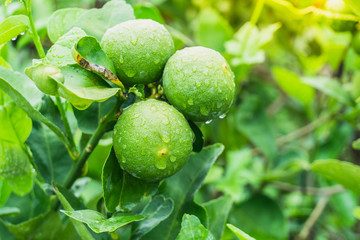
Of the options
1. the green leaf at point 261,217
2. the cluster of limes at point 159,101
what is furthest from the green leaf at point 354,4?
the green leaf at point 261,217

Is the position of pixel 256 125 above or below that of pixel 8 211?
below

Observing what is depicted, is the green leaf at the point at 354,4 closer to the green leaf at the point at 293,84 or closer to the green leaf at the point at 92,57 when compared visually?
the green leaf at the point at 92,57

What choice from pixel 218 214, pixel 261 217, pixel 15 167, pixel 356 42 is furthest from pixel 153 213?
pixel 261 217

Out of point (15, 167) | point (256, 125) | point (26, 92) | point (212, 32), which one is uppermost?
point (26, 92)

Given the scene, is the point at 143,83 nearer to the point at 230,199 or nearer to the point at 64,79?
the point at 64,79

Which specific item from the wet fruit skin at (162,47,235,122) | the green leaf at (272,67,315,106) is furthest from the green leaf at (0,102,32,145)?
the green leaf at (272,67,315,106)

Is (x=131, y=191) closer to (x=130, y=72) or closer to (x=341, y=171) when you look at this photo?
(x=130, y=72)
